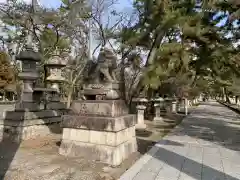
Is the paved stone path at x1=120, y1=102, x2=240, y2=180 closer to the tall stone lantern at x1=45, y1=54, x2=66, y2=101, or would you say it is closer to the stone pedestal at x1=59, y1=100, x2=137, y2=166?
the stone pedestal at x1=59, y1=100, x2=137, y2=166

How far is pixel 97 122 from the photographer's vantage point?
6016mm

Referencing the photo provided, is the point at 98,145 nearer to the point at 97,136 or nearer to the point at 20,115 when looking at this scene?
the point at 97,136

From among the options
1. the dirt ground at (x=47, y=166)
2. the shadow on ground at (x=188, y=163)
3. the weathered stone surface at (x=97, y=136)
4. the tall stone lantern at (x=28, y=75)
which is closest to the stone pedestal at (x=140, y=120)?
the dirt ground at (x=47, y=166)

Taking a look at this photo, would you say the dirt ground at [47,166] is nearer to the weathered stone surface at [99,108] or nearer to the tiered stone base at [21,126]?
the tiered stone base at [21,126]

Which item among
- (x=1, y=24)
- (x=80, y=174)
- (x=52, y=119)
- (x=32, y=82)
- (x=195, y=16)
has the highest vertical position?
(x=1, y=24)

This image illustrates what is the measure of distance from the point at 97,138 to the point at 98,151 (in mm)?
309

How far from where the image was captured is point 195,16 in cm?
1231

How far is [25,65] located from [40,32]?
32.4ft

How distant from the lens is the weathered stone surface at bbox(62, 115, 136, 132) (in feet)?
19.3

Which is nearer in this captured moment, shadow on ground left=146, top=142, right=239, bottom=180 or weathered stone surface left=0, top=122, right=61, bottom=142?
shadow on ground left=146, top=142, right=239, bottom=180

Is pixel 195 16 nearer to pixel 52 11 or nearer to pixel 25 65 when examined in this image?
pixel 25 65

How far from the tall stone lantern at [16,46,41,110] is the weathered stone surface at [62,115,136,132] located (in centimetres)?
333

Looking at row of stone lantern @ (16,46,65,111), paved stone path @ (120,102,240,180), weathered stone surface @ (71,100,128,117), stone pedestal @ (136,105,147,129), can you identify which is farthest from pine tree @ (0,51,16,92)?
paved stone path @ (120,102,240,180)

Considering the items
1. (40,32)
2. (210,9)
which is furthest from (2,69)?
(210,9)
